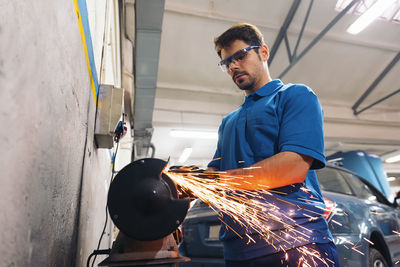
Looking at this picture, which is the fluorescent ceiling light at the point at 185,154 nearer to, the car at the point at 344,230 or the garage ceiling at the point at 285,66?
the garage ceiling at the point at 285,66

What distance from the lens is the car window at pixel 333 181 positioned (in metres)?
2.97

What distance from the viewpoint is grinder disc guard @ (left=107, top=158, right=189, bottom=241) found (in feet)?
3.33

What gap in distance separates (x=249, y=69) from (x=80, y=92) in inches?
38.8

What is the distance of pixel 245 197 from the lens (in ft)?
4.17

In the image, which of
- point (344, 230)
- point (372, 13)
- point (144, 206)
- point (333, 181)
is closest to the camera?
point (144, 206)

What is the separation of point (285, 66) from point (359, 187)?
418 cm

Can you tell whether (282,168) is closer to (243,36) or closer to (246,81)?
(246,81)

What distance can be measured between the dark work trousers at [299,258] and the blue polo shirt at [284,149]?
0.02m

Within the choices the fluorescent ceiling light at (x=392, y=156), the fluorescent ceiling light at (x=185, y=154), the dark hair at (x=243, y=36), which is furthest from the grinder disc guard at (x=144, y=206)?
the fluorescent ceiling light at (x=392, y=156)

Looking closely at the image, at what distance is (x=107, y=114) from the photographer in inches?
65.4

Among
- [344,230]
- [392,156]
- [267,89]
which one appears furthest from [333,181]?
[392,156]

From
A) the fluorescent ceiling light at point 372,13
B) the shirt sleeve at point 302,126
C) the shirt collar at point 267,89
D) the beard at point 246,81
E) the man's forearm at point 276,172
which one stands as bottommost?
the man's forearm at point 276,172

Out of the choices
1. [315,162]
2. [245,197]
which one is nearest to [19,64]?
[245,197]

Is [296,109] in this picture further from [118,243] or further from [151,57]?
[151,57]
